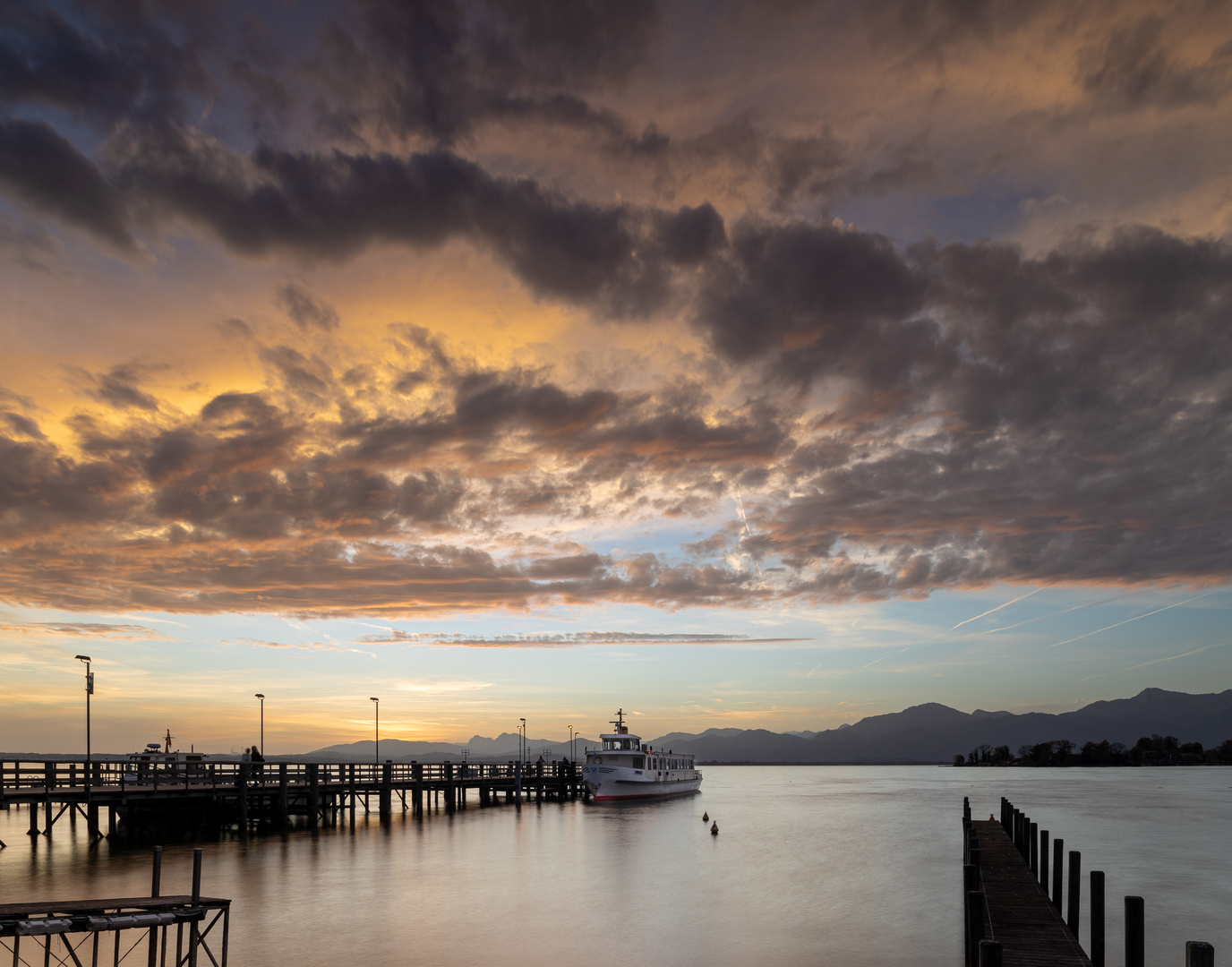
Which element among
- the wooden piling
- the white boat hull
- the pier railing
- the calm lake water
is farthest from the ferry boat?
the wooden piling

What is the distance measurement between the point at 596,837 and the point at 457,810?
2498 cm

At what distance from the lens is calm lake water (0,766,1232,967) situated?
28594 millimetres

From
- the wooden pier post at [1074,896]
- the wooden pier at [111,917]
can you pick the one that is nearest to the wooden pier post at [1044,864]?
the wooden pier post at [1074,896]

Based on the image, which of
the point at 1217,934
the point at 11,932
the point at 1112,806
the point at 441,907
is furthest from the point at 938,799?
the point at 11,932

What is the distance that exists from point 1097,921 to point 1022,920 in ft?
10.4

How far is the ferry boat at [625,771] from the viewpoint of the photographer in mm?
90500

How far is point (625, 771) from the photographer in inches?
3585

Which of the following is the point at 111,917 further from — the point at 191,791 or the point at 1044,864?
the point at 191,791

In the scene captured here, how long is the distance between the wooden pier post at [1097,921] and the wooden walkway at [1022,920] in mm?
288

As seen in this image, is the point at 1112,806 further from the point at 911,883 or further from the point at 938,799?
the point at 911,883

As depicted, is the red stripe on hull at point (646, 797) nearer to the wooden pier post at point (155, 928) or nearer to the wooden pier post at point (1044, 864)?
the wooden pier post at point (1044, 864)

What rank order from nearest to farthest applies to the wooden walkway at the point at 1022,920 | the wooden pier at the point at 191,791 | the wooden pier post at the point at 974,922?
the wooden walkway at the point at 1022,920 → the wooden pier post at the point at 974,922 → the wooden pier at the point at 191,791

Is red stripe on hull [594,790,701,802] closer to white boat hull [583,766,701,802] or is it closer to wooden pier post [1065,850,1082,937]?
white boat hull [583,766,701,802]

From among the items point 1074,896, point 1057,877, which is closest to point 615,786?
point 1057,877
